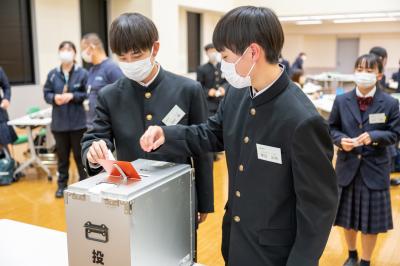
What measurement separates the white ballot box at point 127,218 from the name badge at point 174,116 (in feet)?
1.16

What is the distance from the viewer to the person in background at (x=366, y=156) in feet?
8.26

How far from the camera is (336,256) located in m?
2.94

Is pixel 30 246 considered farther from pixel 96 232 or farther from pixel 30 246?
pixel 96 232

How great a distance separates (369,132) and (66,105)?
2969 millimetres

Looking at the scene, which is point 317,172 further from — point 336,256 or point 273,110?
point 336,256

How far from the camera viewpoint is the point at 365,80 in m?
2.53

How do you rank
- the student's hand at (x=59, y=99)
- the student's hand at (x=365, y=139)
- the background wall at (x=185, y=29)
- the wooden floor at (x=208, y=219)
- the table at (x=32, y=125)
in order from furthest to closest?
the background wall at (x=185, y=29)
the table at (x=32, y=125)
the student's hand at (x=59, y=99)
the wooden floor at (x=208, y=219)
the student's hand at (x=365, y=139)

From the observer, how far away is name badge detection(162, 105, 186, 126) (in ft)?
4.99

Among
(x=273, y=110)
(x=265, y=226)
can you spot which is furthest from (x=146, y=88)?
(x=265, y=226)

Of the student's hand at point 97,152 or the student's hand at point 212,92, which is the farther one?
the student's hand at point 212,92

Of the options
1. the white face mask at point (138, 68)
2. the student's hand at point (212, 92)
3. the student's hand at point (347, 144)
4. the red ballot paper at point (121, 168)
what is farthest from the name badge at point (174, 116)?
the student's hand at point (212, 92)

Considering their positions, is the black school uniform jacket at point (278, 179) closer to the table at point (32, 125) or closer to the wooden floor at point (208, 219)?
the wooden floor at point (208, 219)

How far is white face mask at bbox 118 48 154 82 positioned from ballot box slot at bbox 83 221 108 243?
647 mm

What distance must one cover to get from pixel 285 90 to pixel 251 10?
239 mm
